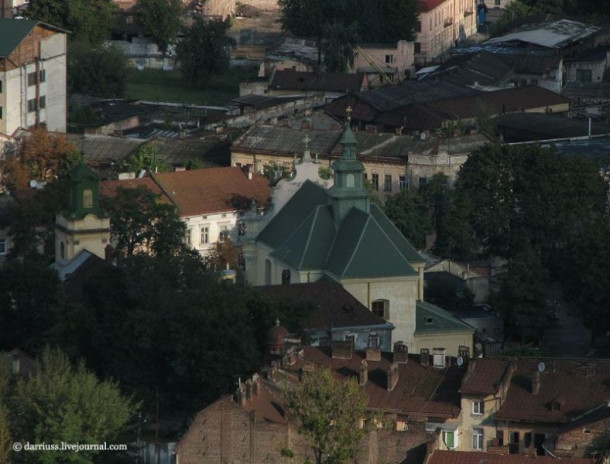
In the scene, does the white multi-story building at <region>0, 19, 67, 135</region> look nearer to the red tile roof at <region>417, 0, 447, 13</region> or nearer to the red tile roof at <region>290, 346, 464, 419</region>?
the red tile roof at <region>417, 0, 447, 13</region>

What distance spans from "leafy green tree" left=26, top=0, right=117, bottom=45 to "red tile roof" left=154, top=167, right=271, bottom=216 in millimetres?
39772

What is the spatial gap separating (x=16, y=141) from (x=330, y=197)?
28.6m

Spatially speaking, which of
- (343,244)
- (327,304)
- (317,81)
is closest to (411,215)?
(343,244)

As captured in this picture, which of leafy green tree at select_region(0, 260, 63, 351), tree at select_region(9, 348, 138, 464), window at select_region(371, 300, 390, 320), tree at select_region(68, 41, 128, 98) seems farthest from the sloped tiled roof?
tree at select_region(68, 41, 128, 98)

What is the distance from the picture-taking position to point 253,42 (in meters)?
162

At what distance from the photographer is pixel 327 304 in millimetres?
88562

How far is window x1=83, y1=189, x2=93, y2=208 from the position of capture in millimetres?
96750

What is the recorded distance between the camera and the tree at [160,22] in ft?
514

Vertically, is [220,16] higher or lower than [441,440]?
higher

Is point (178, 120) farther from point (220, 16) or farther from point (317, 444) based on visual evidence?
point (317, 444)

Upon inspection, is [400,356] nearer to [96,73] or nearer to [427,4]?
[96,73]

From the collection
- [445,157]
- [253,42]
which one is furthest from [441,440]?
[253,42]

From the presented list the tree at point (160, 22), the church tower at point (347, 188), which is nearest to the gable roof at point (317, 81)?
the tree at point (160, 22)

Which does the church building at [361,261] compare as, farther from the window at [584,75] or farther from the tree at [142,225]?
the window at [584,75]
